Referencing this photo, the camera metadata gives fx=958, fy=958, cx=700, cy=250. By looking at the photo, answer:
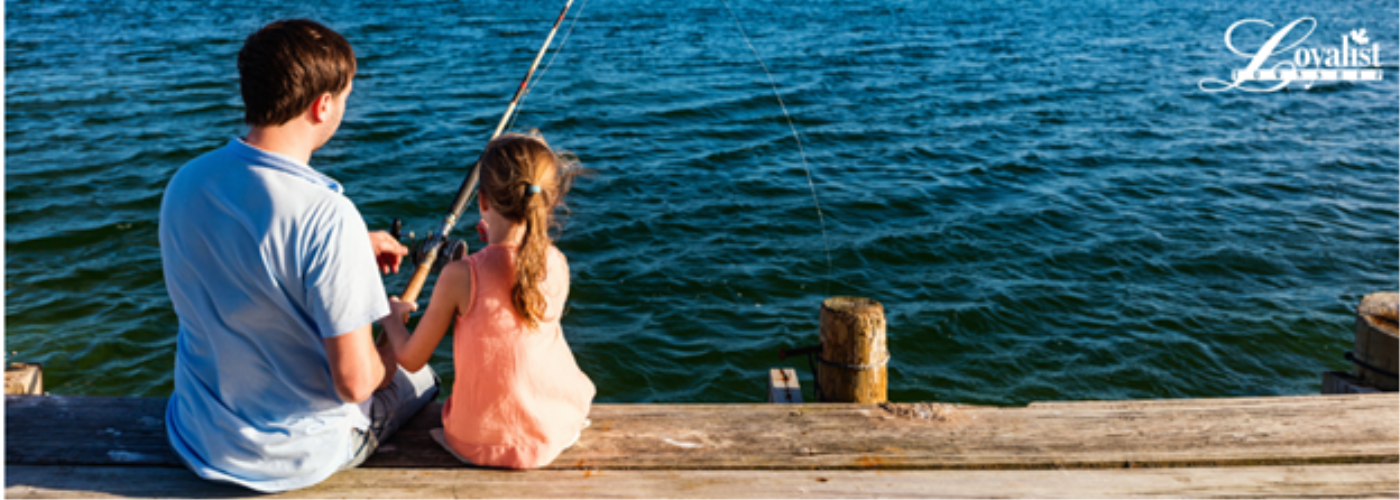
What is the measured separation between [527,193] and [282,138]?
59 cm

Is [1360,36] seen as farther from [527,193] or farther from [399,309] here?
[399,309]

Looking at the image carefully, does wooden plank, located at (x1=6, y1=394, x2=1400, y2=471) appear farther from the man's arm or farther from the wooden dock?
the man's arm

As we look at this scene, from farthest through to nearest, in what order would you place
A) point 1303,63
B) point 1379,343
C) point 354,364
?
point 1303,63
point 1379,343
point 354,364

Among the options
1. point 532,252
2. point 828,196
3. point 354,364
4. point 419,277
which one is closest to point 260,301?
point 354,364

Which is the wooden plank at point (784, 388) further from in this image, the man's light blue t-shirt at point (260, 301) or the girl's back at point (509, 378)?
the man's light blue t-shirt at point (260, 301)

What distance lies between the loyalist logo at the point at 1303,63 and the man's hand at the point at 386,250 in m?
13.2

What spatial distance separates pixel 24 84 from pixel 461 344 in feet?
43.2

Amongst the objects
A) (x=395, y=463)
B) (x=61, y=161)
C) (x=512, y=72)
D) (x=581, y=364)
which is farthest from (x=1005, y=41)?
(x=395, y=463)

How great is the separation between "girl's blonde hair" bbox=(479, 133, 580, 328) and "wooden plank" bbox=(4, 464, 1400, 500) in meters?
0.60

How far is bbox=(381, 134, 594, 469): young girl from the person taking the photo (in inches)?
97.4

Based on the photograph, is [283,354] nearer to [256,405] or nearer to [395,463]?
[256,405]

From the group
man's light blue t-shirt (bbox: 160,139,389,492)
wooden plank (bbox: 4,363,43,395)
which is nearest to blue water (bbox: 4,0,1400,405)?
wooden plank (bbox: 4,363,43,395)

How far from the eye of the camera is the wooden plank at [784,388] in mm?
3915

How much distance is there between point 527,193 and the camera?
2.45 m
